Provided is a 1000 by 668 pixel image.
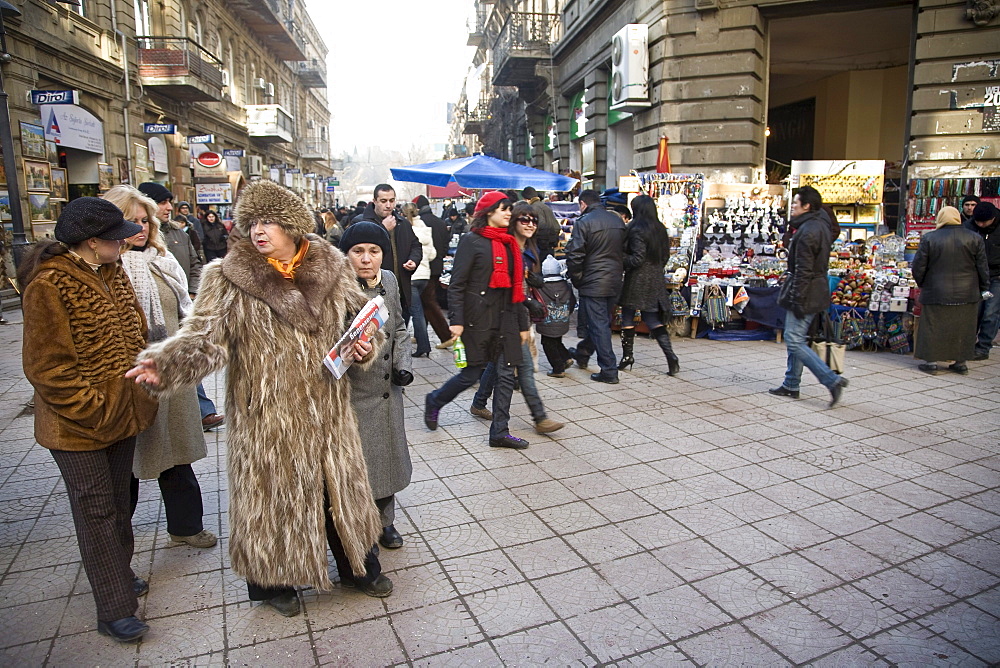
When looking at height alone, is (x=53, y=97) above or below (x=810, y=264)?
above

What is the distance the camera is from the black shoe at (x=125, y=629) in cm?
287

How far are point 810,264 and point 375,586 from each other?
4.68 m

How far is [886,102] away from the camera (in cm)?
1645

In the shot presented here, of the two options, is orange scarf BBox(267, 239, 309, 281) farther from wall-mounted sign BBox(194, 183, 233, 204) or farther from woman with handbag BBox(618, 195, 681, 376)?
wall-mounted sign BBox(194, 183, 233, 204)

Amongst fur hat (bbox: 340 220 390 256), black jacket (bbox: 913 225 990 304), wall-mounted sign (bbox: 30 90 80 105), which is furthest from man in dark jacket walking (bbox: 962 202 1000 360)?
wall-mounted sign (bbox: 30 90 80 105)

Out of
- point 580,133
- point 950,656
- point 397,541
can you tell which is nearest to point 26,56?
point 580,133

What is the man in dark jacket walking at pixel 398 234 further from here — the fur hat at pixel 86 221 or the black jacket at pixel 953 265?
the black jacket at pixel 953 265

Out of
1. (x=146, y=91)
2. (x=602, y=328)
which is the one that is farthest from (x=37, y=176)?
(x=602, y=328)

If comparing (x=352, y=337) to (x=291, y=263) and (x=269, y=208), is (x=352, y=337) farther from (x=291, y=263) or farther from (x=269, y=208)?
(x=269, y=208)

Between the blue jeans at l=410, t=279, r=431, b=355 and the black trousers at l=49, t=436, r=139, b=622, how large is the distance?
5.26 meters

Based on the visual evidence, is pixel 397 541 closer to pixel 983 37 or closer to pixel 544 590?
pixel 544 590

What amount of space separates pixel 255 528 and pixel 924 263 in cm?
704

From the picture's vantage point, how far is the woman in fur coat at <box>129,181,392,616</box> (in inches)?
111

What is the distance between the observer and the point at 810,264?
20.0 feet
